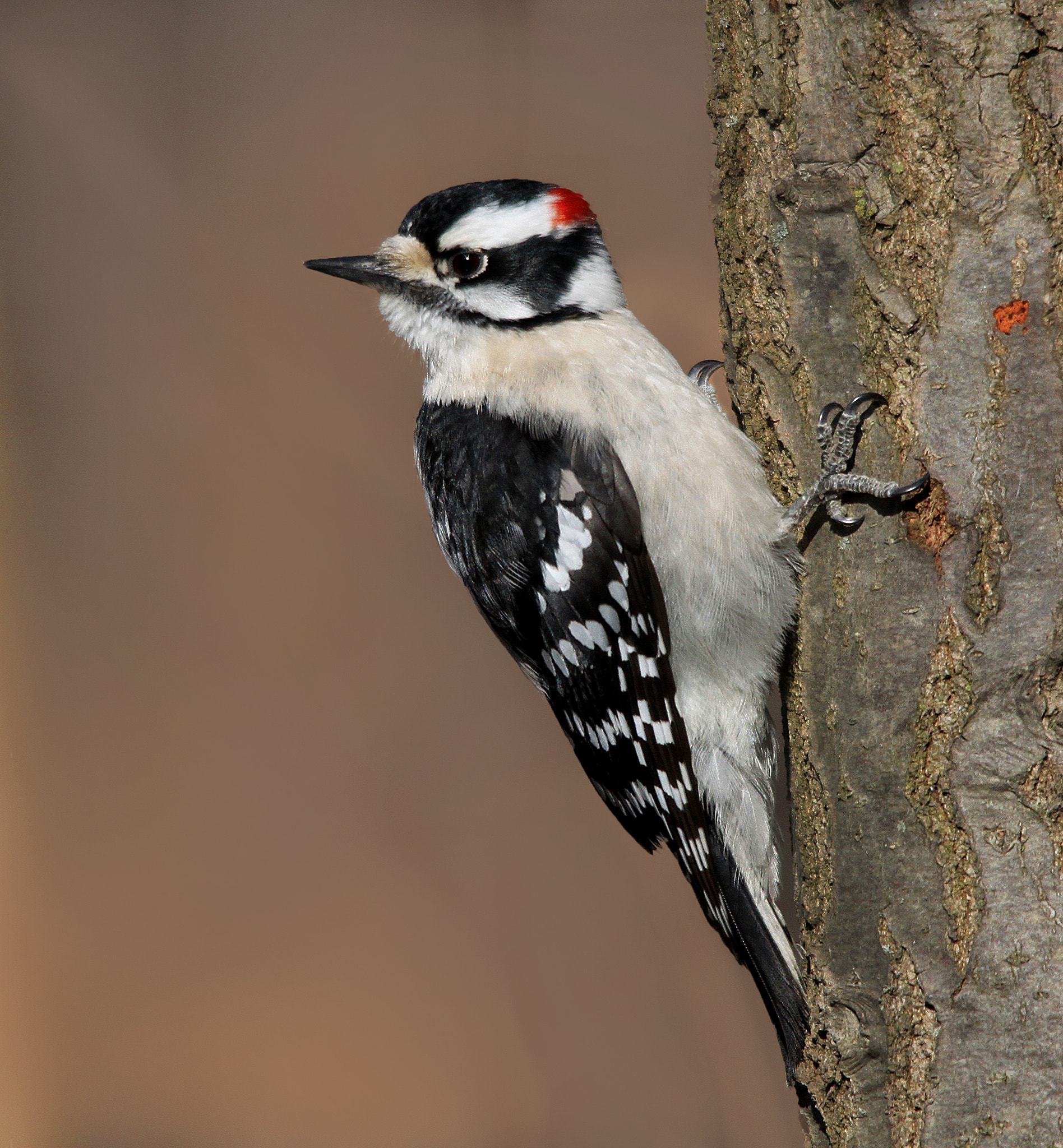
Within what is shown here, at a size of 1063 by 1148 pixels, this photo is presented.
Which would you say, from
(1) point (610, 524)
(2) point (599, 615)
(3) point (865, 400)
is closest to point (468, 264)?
(1) point (610, 524)

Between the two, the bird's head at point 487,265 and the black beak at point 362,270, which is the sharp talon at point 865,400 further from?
the black beak at point 362,270

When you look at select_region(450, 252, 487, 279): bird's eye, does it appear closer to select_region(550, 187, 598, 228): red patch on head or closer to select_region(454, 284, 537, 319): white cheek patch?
select_region(454, 284, 537, 319): white cheek patch

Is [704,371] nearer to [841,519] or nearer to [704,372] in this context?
[704,372]

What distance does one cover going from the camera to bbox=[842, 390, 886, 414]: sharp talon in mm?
1511

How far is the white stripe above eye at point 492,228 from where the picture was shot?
6.51 ft

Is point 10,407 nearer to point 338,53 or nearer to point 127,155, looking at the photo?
point 127,155

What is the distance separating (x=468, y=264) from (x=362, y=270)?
0.82ft

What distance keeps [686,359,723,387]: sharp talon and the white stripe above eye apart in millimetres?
710

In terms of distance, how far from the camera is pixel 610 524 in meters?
1.82

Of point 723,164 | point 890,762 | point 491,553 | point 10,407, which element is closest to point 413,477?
point 10,407

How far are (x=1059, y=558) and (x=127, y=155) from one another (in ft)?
11.7

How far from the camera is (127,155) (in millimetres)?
3557

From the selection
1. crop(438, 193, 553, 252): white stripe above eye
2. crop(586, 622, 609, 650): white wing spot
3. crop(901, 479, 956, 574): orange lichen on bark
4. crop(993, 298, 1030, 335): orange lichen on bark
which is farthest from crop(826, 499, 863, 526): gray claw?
crop(438, 193, 553, 252): white stripe above eye

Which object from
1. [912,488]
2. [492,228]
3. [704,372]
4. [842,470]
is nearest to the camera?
[912,488]
